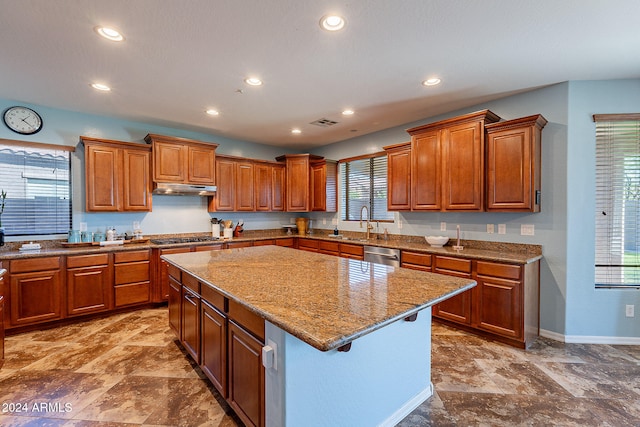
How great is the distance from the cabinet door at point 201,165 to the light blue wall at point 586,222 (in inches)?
180

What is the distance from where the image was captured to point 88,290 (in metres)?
3.55

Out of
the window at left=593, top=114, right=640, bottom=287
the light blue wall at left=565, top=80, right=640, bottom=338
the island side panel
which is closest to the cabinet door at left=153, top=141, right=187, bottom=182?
the island side panel

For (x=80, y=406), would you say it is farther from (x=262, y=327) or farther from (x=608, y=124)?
(x=608, y=124)

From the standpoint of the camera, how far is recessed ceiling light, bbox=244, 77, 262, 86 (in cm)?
292

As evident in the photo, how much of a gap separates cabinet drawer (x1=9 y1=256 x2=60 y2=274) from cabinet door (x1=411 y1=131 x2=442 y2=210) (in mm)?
4351

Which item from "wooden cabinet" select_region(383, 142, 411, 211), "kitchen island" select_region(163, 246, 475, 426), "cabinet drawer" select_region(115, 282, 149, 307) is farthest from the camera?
"wooden cabinet" select_region(383, 142, 411, 211)

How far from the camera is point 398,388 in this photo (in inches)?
74.1

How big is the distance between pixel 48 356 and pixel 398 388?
10.3 feet

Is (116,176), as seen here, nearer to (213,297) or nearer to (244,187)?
(244,187)

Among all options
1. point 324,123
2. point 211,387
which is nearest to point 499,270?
point 211,387

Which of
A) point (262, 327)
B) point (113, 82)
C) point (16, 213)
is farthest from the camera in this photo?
point (16, 213)

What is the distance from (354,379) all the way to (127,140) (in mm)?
4476

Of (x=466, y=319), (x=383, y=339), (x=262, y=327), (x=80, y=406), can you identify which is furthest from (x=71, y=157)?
(x=466, y=319)

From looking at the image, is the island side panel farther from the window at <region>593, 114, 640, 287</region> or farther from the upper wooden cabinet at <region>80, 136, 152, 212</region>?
the upper wooden cabinet at <region>80, 136, 152, 212</region>
